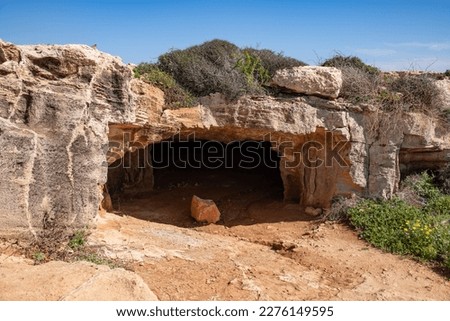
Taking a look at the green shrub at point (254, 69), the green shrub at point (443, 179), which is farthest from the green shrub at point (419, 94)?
the green shrub at point (254, 69)

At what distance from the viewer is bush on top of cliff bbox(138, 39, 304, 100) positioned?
25.2ft

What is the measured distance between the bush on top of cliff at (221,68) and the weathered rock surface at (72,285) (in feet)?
14.1

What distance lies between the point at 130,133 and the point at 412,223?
5118 millimetres

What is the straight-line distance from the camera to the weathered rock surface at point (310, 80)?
7668 millimetres

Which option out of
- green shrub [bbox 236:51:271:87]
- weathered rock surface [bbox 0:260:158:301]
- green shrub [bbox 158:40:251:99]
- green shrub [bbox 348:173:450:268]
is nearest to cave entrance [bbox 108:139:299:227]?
green shrub [bbox 348:173:450:268]

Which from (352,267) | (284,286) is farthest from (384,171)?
(284,286)

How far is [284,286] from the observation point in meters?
5.02

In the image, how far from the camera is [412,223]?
6766mm

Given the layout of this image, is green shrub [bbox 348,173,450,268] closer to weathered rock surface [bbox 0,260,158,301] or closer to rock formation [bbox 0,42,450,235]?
rock formation [bbox 0,42,450,235]

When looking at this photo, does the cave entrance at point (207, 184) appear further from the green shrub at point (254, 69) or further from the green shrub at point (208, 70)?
the green shrub at point (254, 69)

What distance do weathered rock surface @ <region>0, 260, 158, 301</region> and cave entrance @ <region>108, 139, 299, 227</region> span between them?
3.72m

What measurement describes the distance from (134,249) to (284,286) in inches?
84.7

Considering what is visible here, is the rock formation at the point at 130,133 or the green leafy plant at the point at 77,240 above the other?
→ the rock formation at the point at 130,133

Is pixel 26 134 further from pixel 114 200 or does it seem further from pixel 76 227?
pixel 114 200
